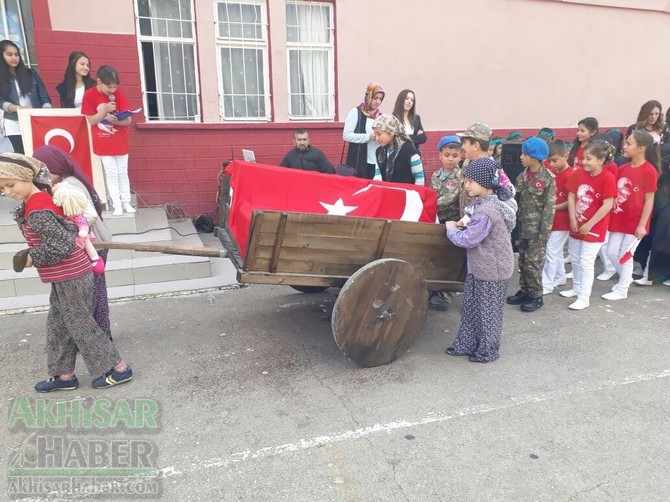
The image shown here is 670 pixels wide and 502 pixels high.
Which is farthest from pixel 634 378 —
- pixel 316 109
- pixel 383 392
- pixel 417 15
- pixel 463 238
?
pixel 417 15

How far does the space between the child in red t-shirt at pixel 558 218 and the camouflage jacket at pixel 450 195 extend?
1308 mm

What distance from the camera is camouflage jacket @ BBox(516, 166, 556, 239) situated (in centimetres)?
450

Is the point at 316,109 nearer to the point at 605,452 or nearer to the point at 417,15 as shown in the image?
the point at 417,15

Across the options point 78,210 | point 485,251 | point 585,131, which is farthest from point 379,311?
point 585,131

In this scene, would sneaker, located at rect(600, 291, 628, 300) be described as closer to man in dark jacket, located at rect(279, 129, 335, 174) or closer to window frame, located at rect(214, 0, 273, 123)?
man in dark jacket, located at rect(279, 129, 335, 174)

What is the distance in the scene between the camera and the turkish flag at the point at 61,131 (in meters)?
5.81

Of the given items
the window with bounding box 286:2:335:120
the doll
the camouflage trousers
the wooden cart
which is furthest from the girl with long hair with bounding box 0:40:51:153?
the camouflage trousers

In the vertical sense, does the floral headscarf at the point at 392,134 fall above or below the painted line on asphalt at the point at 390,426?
above

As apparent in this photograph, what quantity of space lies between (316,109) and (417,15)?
7.64 ft

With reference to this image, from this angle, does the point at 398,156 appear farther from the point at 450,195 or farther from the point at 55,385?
the point at 55,385

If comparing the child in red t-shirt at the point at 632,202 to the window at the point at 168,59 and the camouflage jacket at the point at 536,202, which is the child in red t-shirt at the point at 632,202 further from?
the window at the point at 168,59

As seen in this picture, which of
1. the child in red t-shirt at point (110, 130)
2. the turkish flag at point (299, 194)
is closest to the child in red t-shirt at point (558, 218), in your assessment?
the turkish flag at point (299, 194)

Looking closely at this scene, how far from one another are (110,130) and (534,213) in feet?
16.0

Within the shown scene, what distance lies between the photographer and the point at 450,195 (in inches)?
165
